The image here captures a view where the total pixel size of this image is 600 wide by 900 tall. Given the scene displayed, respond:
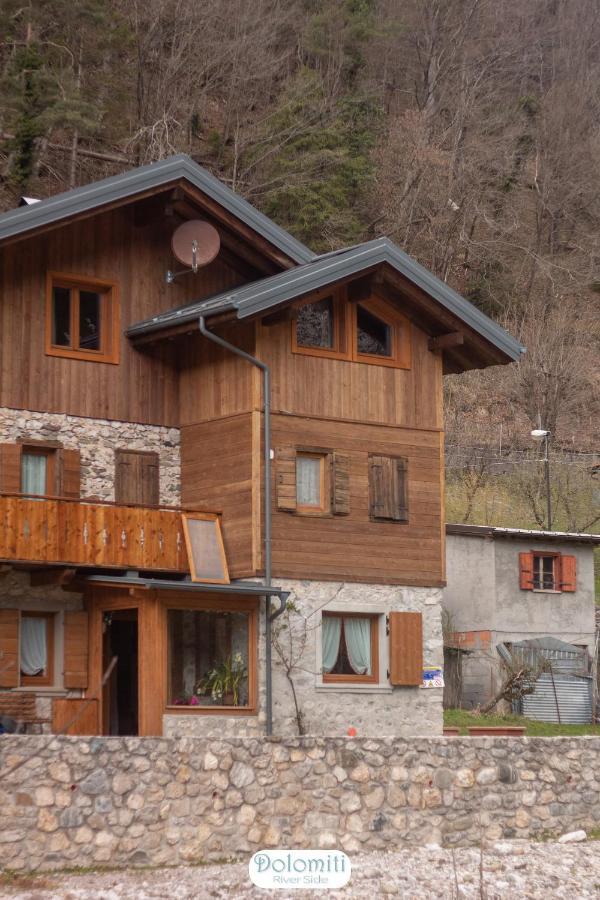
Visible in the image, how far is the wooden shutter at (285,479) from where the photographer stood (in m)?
23.8

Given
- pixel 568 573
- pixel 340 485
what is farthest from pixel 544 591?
pixel 340 485

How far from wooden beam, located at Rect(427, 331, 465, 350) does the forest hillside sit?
61.4 ft

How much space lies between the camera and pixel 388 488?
25.0 m

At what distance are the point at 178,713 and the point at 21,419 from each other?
5.21m

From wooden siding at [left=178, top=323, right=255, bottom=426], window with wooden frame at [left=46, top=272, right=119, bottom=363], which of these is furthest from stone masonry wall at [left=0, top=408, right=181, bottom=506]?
window with wooden frame at [left=46, top=272, right=119, bottom=363]

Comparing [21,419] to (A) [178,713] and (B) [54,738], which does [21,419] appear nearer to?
(A) [178,713]

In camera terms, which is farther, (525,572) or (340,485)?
(525,572)

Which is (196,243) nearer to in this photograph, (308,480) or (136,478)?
(136,478)

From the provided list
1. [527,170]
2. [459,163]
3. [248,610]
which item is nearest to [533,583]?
[248,610]

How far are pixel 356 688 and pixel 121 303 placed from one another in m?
7.42

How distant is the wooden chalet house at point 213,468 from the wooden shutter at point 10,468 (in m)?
0.03

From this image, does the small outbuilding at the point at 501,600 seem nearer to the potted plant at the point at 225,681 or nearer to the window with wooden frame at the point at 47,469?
the potted plant at the point at 225,681

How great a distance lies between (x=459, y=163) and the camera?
58906 mm

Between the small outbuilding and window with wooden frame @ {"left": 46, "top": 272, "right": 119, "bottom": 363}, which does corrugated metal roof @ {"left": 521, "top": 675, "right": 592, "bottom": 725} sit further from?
window with wooden frame @ {"left": 46, "top": 272, "right": 119, "bottom": 363}
